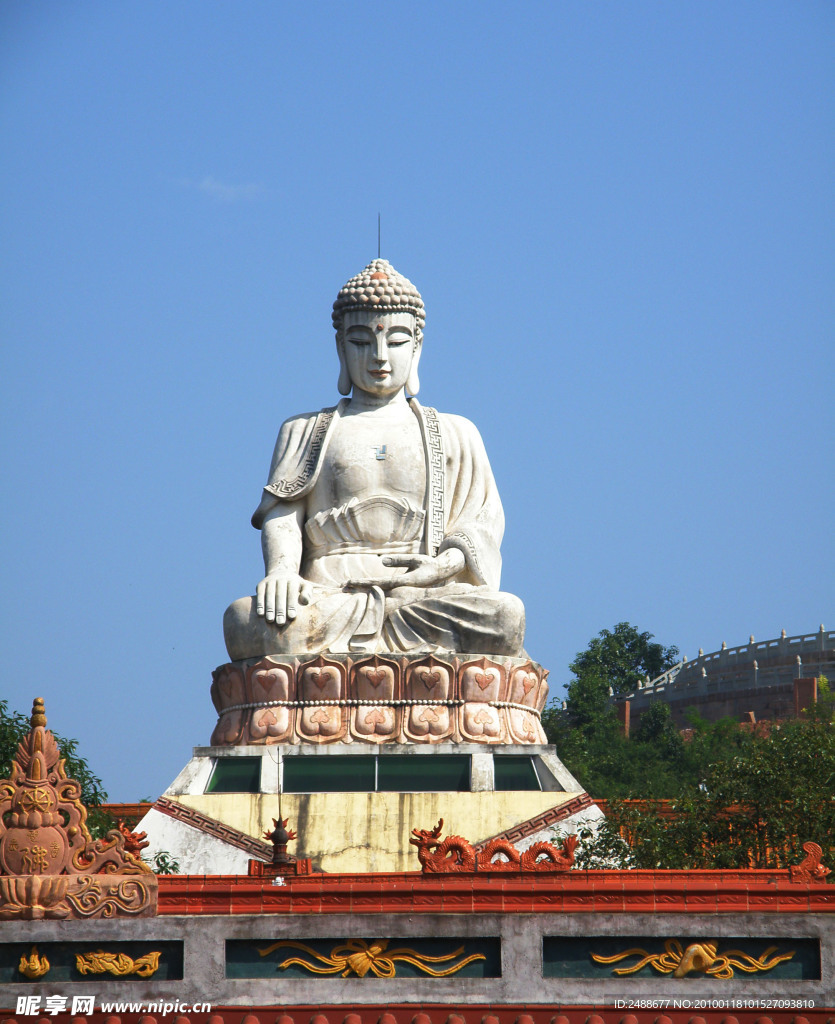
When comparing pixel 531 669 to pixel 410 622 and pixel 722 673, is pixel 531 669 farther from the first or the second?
pixel 722 673

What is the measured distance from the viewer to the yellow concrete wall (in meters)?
13.8

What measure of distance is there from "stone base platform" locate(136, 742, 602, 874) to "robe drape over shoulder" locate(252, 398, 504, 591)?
216cm

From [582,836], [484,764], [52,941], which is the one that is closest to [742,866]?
[582,836]

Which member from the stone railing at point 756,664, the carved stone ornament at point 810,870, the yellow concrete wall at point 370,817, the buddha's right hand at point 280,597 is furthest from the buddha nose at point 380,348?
the stone railing at point 756,664

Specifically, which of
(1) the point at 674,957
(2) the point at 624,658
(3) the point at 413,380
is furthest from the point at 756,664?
(1) the point at 674,957

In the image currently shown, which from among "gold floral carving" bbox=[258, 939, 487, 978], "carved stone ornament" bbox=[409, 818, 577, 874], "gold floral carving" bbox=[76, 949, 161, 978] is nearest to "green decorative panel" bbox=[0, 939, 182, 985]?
"gold floral carving" bbox=[76, 949, 161, 978]

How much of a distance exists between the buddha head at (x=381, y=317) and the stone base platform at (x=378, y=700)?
3240 mm

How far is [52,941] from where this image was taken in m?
9.85

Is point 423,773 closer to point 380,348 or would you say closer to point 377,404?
point 377,404

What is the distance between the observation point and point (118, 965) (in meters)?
9.84

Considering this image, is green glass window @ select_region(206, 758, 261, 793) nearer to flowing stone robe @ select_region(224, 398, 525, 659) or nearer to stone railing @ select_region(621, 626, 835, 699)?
flowing stone robe @ select_region(224, 398, 525, 659)

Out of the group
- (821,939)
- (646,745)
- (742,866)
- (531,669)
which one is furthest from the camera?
(646,745)

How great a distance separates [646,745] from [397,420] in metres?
15.7

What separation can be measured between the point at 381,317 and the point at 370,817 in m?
5.17
